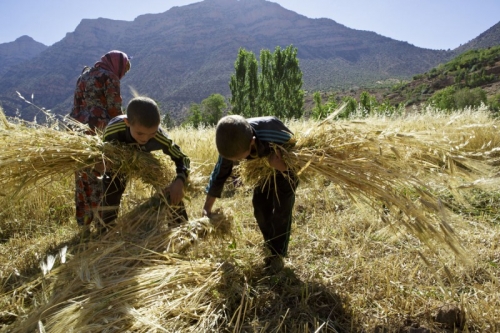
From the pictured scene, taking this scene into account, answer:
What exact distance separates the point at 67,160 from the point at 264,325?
1.61 m

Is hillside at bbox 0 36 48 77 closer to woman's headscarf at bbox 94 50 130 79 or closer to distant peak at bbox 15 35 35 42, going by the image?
distant peak at bbox 15 35 35 42

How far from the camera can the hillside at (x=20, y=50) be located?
536ft

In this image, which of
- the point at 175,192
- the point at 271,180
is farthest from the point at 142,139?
the point at 271,180

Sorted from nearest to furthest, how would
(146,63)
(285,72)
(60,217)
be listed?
(60,217) < (285,72) < (146,63)

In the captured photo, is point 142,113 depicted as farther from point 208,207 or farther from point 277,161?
point 277,161

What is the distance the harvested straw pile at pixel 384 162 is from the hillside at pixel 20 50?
668ft

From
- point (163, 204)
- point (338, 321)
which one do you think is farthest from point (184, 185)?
point (338, 321)

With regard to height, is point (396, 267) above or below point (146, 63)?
below

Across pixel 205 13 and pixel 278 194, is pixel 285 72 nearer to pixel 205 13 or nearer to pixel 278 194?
pixel 278 194

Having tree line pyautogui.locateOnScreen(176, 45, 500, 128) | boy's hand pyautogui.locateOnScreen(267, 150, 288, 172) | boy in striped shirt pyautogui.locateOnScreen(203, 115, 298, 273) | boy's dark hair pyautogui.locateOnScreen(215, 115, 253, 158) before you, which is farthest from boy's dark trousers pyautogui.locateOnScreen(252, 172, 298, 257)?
tree line pyautogui.locateOnScreen(176, 45, 500, 128)

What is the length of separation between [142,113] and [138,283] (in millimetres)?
1012

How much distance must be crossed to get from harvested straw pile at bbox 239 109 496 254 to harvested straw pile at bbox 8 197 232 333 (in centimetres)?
76

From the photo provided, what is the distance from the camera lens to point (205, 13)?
167 meters

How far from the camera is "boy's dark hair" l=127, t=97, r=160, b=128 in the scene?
1951 millimetres
